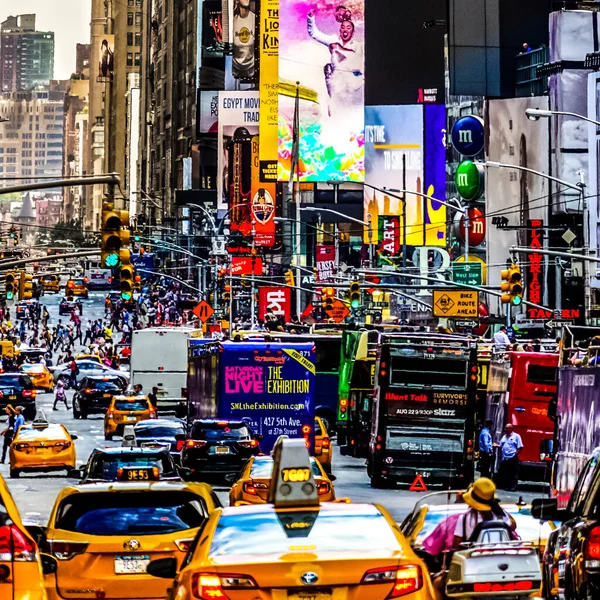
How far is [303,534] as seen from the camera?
10352mm

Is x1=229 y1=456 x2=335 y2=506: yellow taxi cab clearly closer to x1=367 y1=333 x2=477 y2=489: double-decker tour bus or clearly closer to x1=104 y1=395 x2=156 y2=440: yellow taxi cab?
x1=367 y1=333 x2=477 y2=489: double-decker tour bus

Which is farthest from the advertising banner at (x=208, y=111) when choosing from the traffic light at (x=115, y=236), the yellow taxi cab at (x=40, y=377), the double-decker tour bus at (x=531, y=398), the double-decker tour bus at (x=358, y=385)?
the traffic light at (x=115, y=236)

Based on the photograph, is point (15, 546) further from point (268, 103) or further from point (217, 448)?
point (268, 103)

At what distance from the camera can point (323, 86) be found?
109500 mm

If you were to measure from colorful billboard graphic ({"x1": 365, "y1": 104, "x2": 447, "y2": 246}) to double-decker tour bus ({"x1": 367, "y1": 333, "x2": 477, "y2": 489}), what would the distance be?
58451mm

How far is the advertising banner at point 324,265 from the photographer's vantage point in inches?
2729

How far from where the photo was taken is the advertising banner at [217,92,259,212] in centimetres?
12544

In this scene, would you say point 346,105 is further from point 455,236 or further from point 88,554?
point 88,554

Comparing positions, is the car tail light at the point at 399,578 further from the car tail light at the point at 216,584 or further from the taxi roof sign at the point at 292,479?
the taxi roof sign at the point at 292,479

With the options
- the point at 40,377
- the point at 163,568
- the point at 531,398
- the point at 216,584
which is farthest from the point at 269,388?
the point at 40,377

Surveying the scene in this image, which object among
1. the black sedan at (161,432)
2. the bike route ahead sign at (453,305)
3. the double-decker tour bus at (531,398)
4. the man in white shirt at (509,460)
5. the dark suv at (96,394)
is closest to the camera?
the man in white shirt at (509,460)

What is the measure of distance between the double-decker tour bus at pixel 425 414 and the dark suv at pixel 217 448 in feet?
9.41

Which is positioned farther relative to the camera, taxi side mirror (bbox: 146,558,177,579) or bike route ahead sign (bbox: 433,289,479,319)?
bike route ahead sign (bbox: 433,289,479,319)

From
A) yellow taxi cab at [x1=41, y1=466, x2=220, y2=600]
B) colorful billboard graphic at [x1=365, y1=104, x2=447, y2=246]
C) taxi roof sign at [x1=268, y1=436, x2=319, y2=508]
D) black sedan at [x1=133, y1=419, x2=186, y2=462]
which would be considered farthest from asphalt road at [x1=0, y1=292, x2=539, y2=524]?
colorful billboard graphic at [x1=365, y1=104, x2=447, y2=246]
